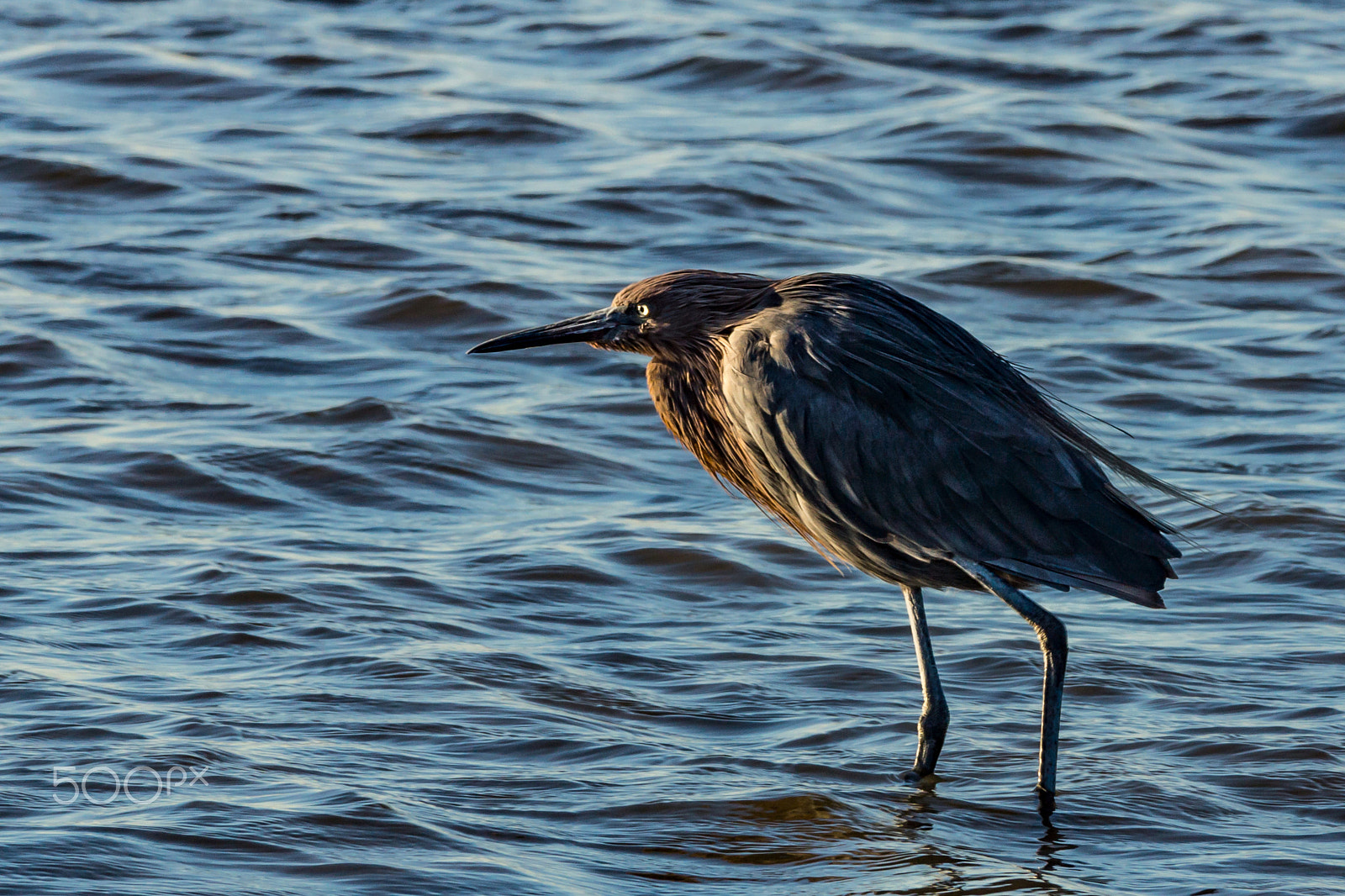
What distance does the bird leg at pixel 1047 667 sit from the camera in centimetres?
507

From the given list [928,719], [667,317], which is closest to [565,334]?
[667,317]

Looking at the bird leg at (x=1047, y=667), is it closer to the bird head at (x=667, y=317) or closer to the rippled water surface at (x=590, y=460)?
the rippled water surface at (x=590, y=460)

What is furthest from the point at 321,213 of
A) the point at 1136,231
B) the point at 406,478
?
the point at 1136,231

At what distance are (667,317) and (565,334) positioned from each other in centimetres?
34

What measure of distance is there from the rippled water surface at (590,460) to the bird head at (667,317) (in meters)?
1.06

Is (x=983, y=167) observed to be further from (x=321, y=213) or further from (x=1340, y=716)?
(x=1340, y=716)

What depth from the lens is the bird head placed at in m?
5.47

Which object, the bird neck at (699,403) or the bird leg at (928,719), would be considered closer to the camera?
the bird leg at (928,719)

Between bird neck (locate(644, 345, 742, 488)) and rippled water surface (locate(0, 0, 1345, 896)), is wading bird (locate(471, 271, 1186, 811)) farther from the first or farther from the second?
rippled water surface (locate(0, 0, 1345, 896))

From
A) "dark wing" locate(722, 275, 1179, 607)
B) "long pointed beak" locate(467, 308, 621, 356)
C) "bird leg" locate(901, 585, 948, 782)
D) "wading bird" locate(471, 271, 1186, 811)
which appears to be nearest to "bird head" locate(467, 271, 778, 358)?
"long pointed beak" locate(467, 308, 621, 356)

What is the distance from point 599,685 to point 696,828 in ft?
3.39

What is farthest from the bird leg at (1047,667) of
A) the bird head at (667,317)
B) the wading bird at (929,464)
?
the bird head at (667,317)

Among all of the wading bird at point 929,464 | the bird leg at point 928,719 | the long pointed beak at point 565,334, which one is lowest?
the bird leg at point 928,719

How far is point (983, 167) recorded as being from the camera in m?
12.4
